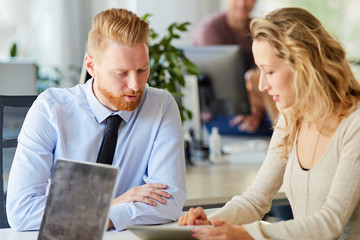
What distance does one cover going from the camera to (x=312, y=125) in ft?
5.66

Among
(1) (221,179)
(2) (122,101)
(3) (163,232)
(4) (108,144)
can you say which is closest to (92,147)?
(4) (108,144)

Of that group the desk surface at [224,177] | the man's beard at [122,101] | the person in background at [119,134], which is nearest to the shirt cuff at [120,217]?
the person in background at [119,134]

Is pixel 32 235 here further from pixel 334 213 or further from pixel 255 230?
pixel 334 213

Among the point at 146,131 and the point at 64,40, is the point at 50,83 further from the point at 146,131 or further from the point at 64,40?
the point at 146,131

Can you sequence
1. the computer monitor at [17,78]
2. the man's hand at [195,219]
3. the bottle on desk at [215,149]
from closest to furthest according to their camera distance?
the man's hand at [195,219] → the computer monitor at [17,78] → the bottle on desk at [215,149]

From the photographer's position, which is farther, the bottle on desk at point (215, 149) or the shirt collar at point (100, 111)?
the bottle on desk at point (215, 149)

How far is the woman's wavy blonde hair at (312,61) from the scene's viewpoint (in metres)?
1.56

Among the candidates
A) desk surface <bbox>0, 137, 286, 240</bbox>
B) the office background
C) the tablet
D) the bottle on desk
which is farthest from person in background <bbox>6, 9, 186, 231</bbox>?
the office background

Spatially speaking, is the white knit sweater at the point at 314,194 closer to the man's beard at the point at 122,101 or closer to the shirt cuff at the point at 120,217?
the shirt cuff at the point at 120,217

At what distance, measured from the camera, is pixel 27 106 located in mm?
2275

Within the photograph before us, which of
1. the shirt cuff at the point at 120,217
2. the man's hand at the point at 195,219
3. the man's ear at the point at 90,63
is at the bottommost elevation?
the shirt cuff at the point at 120,217

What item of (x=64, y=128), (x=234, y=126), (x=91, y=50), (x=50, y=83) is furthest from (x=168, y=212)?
(x=50, y=83)

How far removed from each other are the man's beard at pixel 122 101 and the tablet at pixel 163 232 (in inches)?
22.5

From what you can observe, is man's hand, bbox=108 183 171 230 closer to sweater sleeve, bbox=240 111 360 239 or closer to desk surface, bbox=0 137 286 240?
desk surface, bbox=0 137 286 240
